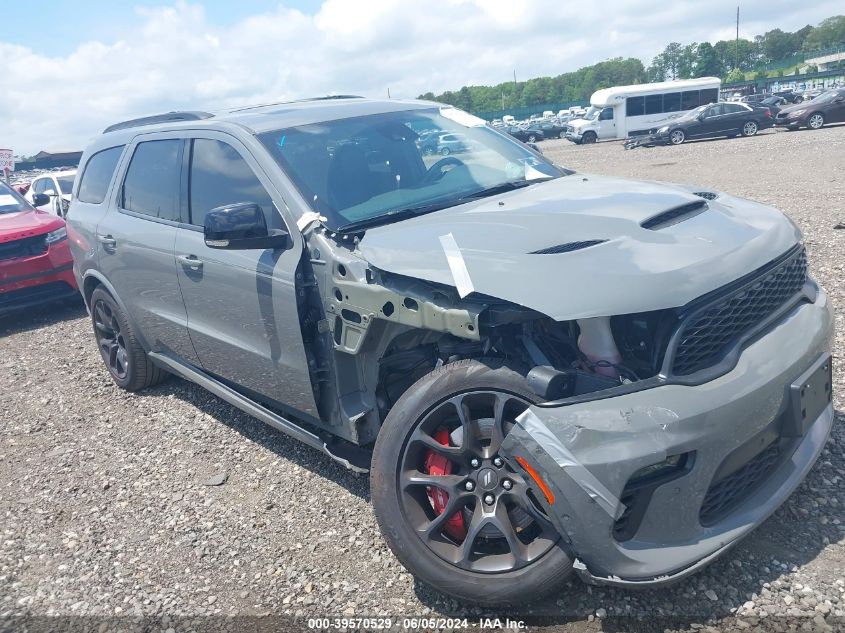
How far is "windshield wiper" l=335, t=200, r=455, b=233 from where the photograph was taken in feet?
10.3

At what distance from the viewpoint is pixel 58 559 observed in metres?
3.35

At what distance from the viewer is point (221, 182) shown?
12.4 feet

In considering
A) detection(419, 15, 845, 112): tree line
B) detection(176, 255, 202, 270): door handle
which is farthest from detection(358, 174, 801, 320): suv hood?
detection(419, 15, 845, 112): tree line

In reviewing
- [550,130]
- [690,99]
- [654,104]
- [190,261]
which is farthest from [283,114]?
[550,130]

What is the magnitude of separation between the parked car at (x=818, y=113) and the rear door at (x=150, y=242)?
88.9ft

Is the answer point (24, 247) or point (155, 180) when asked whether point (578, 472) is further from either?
point (24, 247)

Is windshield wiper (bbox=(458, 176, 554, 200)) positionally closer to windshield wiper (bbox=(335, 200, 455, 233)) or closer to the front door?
windshield wiper (bbox=(335, 200, 455, 233))

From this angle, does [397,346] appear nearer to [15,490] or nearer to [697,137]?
[15,490]

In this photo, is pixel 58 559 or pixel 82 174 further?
pixel 82 174

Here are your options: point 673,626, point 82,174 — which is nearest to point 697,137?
point 82,174

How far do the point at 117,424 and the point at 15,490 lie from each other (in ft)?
2.82

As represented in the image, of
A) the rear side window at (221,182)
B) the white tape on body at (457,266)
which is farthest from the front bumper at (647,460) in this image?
the rear side window at (221,182)

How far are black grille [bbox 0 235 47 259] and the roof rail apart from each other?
307 cm

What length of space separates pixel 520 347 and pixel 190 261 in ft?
7.15
